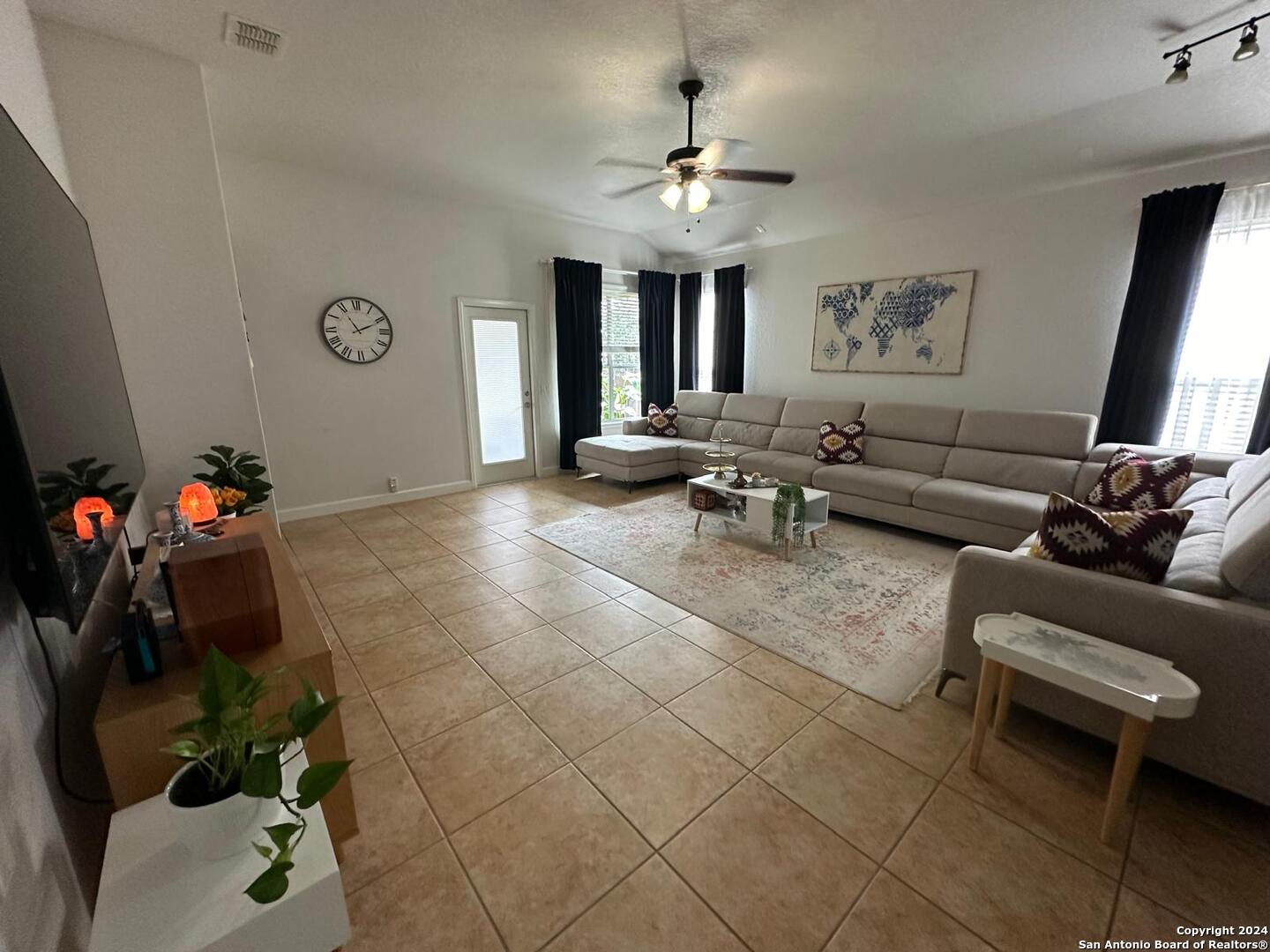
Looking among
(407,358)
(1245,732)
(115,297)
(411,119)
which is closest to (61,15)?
(115,297)

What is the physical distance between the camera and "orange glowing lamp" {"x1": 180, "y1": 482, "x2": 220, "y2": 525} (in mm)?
2162

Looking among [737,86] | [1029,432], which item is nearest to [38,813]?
[737,86]

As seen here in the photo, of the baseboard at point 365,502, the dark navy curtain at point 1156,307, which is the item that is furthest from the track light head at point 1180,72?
the baseboard at point 365,502

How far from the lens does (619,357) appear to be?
6242 mm

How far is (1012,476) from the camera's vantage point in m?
3.70

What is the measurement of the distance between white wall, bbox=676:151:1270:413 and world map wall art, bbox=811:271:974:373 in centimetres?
8

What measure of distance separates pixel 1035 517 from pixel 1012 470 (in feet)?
2.13

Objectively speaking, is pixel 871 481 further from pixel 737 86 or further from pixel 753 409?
pixel 737 86

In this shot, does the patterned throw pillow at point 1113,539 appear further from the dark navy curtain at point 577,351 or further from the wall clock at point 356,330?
the wall clock at point 356,330

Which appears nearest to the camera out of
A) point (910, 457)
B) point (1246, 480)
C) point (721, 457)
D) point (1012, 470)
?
point (1246, 480)

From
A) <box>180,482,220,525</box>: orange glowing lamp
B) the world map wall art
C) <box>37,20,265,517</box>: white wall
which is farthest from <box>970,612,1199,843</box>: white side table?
<box>37,20,265,517</box>: white wall

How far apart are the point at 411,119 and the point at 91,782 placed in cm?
351

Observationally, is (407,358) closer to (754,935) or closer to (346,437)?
(346,437)

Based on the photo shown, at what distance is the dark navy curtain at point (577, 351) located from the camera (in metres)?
5.41
